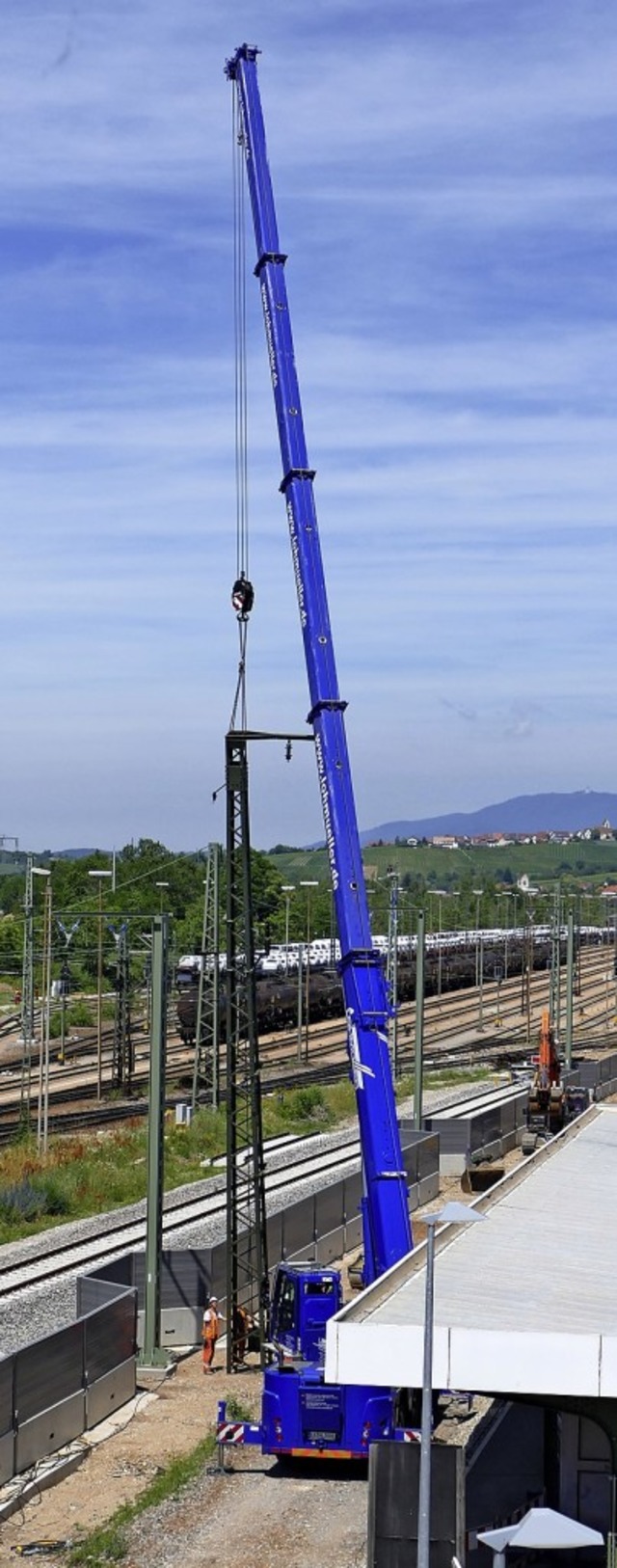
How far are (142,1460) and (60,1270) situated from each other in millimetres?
12758

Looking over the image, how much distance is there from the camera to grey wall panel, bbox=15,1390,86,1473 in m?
26.5

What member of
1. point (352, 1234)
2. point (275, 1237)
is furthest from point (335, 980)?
point (275, 1237)

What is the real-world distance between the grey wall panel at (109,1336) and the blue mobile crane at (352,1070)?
7.11 ft

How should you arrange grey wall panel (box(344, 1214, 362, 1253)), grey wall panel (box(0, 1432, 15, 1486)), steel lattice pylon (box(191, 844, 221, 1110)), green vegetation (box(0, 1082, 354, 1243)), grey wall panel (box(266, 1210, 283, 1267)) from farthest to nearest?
steel lattice pylon (box(191, 844, 221, 1110)) → green vegetation (box(0, 1082, 354, 1243)) → grey wall panel (box(344, 1214, 362, 1253)) → grey wall panel (box(266, 1210, 283, 1267)) → grey wall panel (box(0, 1432, 15, 1486))

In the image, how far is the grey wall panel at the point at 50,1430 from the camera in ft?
86.9

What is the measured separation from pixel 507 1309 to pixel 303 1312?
679cm

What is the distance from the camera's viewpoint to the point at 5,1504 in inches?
986

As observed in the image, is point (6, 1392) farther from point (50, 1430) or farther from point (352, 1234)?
point (352, 1234)

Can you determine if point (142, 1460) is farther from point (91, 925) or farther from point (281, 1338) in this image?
point (91, 925)

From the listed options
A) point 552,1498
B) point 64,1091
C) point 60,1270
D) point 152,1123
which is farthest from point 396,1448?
point 64,1091

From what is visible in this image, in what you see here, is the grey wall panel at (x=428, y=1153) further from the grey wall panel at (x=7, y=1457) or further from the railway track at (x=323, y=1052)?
the grey wall panel at (x=7, y=1457)

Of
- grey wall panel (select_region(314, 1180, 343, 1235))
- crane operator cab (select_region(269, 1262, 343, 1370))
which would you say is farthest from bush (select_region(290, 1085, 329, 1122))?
crane operator cab (select_region(269, 1262, 343, 1370))

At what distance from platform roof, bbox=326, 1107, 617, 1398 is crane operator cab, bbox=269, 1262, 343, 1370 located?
6.75 feet

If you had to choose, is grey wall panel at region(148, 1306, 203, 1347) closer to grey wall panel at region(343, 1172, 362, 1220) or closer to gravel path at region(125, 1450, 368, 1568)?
gravel path at region(125, 1450, 368, 1568)
